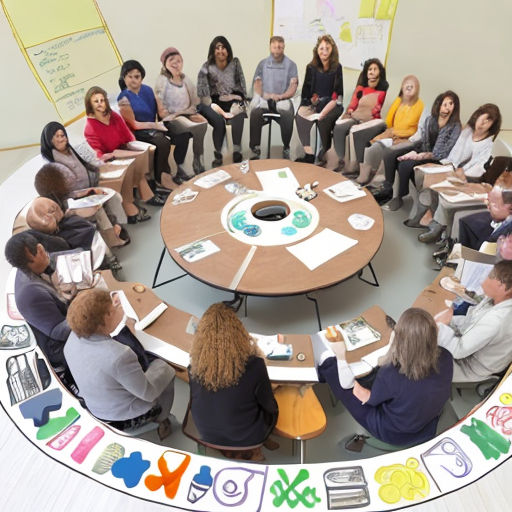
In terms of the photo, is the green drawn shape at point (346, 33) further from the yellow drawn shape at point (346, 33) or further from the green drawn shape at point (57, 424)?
the green drawn shape at point (57, 424)

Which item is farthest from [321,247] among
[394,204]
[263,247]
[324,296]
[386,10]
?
[386,10]

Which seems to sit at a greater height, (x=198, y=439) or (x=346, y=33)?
(x=346, y=33)

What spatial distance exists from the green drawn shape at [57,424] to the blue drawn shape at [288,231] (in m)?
2.31

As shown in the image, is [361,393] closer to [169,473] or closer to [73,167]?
[169,473]

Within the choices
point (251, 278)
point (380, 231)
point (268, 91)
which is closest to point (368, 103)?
point (268, 91)

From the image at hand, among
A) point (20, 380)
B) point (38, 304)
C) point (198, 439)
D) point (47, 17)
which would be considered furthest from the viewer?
point (47, 17)

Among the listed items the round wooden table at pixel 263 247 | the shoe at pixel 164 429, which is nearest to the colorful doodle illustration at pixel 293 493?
the shoe at pixel 164 429

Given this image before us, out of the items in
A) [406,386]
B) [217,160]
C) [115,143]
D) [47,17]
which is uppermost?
[47,17]

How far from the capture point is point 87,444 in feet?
9.10

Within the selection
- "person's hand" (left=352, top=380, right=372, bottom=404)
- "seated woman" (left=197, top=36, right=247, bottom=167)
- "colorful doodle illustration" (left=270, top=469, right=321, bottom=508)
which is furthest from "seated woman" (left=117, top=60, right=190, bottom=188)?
"colorful doodle illustration" (left=270, top=469, right=321, bottom=508)

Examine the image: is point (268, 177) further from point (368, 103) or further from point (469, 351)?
point (469, 351)

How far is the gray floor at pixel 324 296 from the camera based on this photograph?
11.7 ft

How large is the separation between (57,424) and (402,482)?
2071 mm

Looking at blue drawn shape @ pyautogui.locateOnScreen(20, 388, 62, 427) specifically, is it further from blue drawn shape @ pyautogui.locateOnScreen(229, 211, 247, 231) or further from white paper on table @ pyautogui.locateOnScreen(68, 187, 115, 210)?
blue drawn shape @ pyautogui.locateOnScreen(229, 211, 247, 231)
